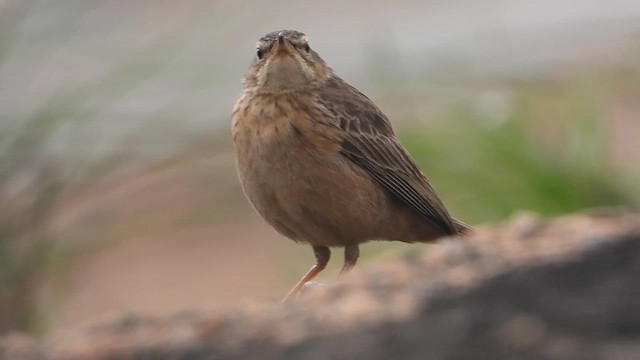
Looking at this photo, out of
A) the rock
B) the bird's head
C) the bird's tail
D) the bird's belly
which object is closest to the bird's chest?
the bird's belly

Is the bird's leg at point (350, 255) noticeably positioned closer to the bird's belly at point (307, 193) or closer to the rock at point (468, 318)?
the bird's belly at point (307, 193)

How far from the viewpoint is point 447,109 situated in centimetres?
758

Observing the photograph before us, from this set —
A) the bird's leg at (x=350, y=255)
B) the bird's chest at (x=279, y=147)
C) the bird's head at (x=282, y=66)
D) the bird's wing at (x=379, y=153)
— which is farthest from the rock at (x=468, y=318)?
the bird's head at (x=282, y=66)

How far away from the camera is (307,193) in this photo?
22.0 ft

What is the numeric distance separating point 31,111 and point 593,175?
2.65 meters

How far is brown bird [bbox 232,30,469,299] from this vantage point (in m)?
6.73

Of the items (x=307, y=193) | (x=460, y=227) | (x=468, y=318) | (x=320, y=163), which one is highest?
(x=320, y=163)

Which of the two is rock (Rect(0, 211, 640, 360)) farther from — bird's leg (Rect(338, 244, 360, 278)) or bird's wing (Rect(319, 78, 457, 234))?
bird's wing (Rect(319, 78, 457, 234))

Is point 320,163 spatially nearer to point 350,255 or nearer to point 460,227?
point 350,255

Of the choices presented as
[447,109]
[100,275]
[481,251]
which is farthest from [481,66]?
[481,251]

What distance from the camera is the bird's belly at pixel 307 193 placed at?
21.9 feet

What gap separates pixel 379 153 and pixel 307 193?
0.81 m

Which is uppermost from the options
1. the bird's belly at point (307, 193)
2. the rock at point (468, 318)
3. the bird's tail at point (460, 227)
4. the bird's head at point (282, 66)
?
the bird's head at point (282, 66)

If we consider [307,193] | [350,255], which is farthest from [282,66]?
[350,255]
